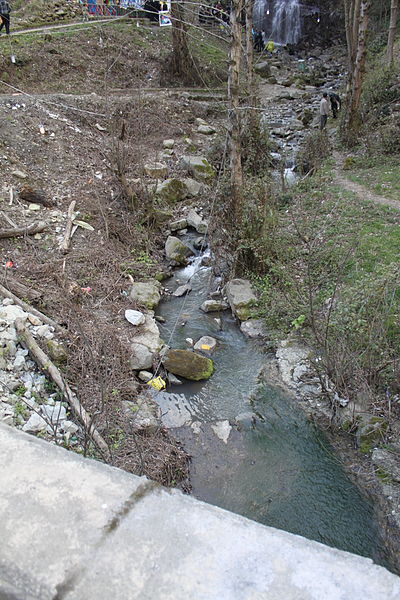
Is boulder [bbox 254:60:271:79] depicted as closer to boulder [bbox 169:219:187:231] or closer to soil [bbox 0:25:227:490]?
soil [bbox 0:25:227:490]

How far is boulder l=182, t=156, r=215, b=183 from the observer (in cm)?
1034

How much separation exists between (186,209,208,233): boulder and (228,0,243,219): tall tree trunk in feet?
4.99

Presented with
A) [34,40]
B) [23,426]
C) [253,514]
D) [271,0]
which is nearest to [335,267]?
[253,514]

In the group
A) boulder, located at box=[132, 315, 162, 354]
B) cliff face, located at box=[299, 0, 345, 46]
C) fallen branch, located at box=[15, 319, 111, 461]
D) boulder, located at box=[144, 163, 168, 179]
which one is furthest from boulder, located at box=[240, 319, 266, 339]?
cliff face, located at box=[299, 0, 345, 46]

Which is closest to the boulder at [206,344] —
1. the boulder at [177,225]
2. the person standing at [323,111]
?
the boulder at [177,225]

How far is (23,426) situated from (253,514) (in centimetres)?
209

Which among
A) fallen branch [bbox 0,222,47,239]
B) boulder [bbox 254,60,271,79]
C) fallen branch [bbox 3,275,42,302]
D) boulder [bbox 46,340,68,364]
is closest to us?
boulder [bbox 46,340,68,364]

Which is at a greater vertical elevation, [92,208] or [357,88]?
[357,88]

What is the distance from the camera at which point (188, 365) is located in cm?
557

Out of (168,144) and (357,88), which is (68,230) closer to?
(168,144)

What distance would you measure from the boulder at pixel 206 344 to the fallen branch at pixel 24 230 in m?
3.12

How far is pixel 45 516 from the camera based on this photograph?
56.4 inches

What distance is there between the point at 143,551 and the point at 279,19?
28.3 meters

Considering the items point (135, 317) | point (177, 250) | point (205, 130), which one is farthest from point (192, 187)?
point (135, 317)
